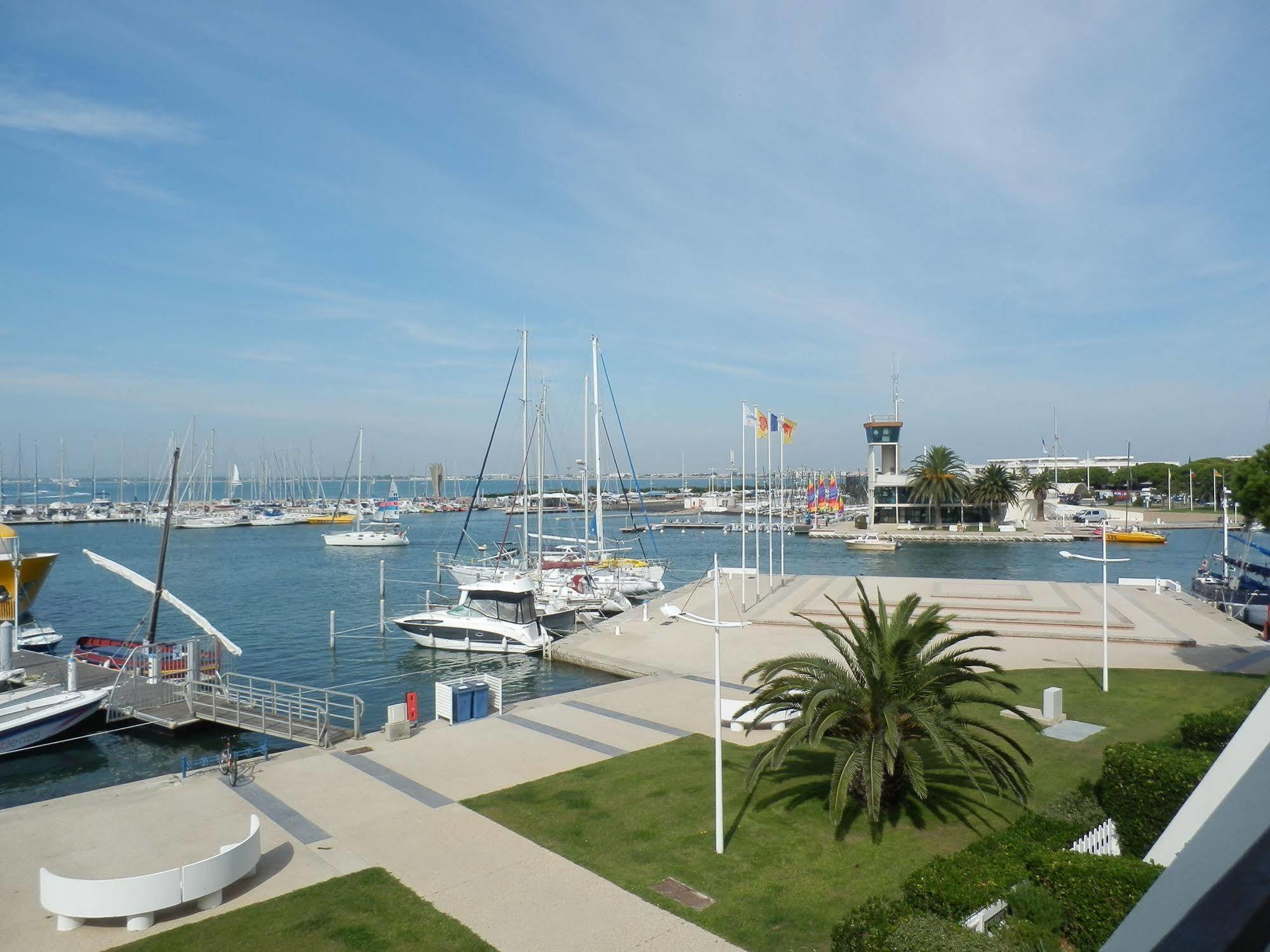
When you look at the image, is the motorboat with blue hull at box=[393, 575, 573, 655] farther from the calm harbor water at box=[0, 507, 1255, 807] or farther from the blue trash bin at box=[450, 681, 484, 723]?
the blue trash bin at box=[450, 681, 484, 723]

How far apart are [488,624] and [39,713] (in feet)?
53.4

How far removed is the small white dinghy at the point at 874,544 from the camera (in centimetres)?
8469

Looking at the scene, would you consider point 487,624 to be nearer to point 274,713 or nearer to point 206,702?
point 206,702

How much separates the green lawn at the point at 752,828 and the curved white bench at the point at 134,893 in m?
4.57

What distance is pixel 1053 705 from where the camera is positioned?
19.6m

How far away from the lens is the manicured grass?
1042 cm

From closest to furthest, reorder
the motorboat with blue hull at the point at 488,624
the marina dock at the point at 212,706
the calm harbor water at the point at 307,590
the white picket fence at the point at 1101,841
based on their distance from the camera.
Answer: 1. the white picket fence at the point at 1101,841
2. the marina dock at the point at 212,706
3. the calm harbor water at the point at 307,590
4. the motorboat with blue hull at the point at 488,624

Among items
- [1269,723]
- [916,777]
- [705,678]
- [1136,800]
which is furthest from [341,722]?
[1269,723]

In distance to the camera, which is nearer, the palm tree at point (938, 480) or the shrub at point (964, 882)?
the shrub at point (964, 882)

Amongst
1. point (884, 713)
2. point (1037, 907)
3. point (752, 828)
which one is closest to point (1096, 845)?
point (884, 713)

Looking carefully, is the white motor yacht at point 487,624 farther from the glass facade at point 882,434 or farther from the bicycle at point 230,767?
the glass facade at point 882,434

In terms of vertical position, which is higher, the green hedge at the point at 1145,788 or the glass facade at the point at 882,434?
the glass facade at the point at 882,434

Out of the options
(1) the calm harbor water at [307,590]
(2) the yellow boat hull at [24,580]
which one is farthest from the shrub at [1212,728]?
(2) the yellow boat hull at [24,580]

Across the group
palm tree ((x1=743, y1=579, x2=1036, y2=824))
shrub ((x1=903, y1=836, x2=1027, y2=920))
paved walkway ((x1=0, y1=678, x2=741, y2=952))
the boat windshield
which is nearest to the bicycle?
paved walkway ((x1=0, y1=678, x2=741, y2=952))
